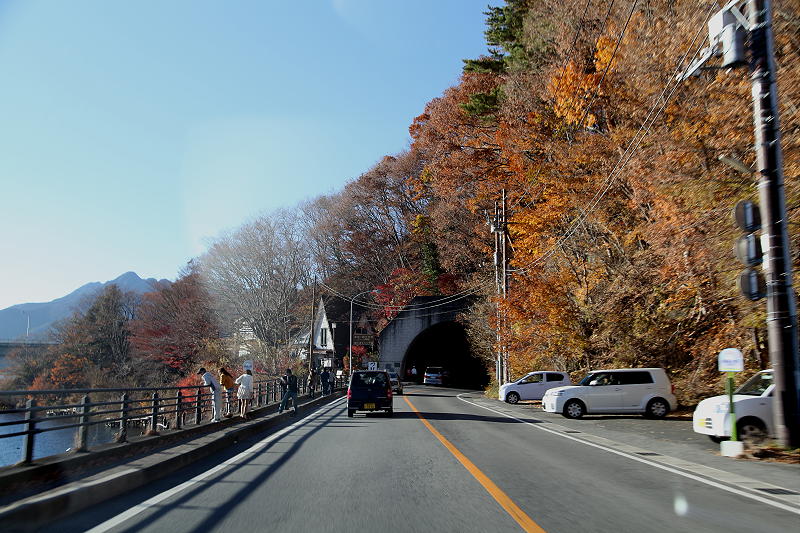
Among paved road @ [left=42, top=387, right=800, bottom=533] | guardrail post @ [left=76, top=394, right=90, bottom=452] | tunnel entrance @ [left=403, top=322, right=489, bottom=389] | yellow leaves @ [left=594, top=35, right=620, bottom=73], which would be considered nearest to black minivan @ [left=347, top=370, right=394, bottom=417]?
paved road @ [left=42, top=387, right=800, bottom=533]

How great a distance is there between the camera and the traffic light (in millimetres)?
10867

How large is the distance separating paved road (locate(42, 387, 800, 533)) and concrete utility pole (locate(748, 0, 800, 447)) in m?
1.55

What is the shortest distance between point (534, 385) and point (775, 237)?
18520 mm

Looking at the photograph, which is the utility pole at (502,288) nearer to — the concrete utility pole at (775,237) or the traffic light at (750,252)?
the traffic light at (750,252)

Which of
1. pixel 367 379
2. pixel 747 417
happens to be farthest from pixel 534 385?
pixel 747 417

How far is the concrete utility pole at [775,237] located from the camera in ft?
34.4

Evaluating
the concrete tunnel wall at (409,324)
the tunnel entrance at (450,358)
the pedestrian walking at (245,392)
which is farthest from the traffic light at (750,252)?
the tunnel entrance at (450,358)

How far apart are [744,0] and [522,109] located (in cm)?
1686

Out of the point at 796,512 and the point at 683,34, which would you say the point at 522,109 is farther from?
the point at 796,512

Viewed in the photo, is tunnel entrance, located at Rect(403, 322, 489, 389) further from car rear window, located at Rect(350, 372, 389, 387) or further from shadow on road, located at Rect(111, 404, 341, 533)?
shadow on road, located at Rect(111, 404, 341, 533)

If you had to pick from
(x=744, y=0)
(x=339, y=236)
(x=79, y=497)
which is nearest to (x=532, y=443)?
(x=79, y=497)

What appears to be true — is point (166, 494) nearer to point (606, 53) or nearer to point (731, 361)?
point (731, 361)

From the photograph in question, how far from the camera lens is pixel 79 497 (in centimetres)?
648

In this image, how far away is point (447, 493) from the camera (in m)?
7.30
